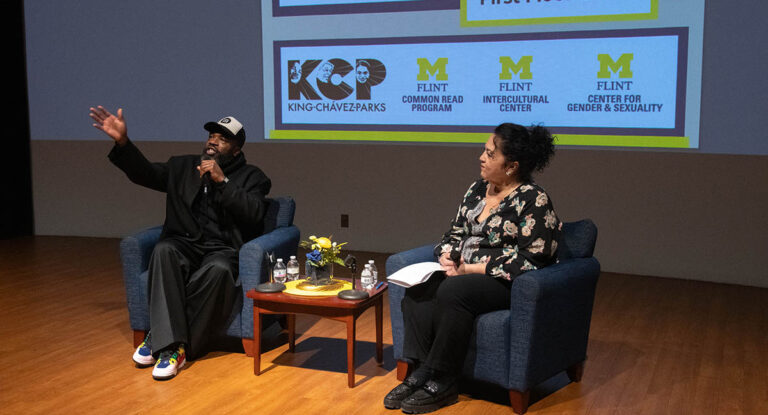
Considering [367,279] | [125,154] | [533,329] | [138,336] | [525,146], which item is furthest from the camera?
[125,154]

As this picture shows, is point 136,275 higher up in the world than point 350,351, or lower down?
higher up

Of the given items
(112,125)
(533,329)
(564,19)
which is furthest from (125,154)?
(564,19)

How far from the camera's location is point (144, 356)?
3750 mm

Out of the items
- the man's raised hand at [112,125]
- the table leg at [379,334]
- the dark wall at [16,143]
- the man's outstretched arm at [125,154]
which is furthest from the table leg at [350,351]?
the dark wall at [16,143]

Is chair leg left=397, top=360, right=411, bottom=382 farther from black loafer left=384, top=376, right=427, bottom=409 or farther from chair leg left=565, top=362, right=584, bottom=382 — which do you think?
chair leg left=565, top=362, right=584, bottom=382

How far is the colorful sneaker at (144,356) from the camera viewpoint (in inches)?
147

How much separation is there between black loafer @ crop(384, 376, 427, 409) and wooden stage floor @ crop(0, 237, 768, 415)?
46 mm

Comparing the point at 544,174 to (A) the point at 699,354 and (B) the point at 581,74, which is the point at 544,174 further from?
(A) the point at 699,354

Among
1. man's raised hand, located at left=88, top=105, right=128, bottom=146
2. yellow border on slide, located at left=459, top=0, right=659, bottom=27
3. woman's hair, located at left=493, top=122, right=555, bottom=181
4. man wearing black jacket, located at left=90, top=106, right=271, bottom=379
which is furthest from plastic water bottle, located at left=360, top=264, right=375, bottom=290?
yellow border on slide, located at left=459, top=0, right=659, bottom=27

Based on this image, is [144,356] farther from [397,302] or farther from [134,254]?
[397,302]

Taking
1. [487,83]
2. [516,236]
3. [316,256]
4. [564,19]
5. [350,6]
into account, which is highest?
[350,6]

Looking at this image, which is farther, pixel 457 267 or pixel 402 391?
pixel 457 267

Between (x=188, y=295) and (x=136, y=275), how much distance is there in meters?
0.33

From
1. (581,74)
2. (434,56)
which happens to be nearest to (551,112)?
(581,74)
